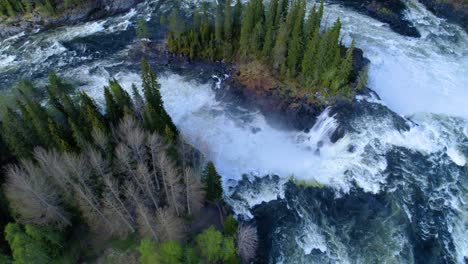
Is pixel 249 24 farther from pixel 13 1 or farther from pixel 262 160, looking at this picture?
pixel 13 1

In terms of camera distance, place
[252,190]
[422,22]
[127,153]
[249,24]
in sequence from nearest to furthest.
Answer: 1. [127,153]
2. [252,190]
3. [249,24]
4. [422,22]

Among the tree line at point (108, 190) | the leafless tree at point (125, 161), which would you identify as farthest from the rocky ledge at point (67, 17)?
the leafless tree at point (125, 161)

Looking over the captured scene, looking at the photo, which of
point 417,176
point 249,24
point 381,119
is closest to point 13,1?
point 249,24

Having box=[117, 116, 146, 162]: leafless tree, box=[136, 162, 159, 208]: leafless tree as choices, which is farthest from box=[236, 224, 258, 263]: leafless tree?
box=[117, 116, 146, 162]: leafless tree

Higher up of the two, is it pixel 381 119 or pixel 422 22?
pixel 422 22

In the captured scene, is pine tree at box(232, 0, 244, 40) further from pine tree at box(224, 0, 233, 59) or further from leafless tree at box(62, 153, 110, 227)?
leafless tree at box(62, 153, 110, 227)

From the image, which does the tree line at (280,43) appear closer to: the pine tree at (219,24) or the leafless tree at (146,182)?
the pine tree at (219,24)
